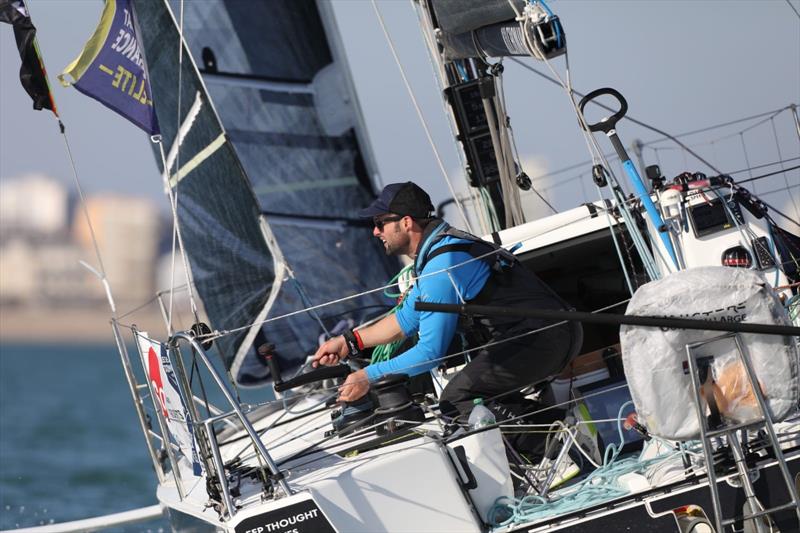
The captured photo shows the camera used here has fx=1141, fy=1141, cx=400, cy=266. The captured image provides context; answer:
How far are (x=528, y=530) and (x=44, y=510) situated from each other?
8203mm

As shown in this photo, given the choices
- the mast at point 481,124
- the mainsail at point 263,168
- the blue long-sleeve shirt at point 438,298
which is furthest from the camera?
the mainsail at point 263,168

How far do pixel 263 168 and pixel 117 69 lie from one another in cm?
220

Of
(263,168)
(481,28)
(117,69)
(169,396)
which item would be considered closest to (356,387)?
(169,396)

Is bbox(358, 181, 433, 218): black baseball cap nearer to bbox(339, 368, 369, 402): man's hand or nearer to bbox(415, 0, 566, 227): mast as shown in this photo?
bbox(339, 368, 369, 402): man's hand

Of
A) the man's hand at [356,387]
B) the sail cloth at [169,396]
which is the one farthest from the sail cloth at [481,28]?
the sail cloth at [169,396]

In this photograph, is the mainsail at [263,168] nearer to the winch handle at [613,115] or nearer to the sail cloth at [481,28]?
the sail cloth at [481,28]

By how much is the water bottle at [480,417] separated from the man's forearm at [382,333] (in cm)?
66

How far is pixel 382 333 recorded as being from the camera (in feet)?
13.8

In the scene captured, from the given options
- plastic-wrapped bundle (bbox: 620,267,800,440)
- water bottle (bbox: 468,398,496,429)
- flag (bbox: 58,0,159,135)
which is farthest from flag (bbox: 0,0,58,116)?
plastic-wrapped bundle (bbox: 620,267,800,440)

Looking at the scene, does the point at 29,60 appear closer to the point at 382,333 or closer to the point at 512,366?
the point at 382,333

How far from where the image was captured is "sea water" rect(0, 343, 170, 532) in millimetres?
11031

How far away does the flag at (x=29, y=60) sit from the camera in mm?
5199

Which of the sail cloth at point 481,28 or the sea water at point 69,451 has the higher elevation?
the sail cloth at point 481,28

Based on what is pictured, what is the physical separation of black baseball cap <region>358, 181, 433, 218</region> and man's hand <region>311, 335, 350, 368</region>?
1.58 ft
